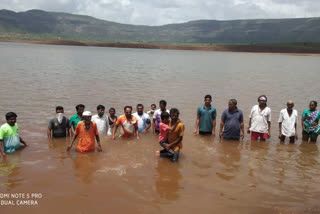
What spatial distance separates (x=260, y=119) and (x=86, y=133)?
481 cm

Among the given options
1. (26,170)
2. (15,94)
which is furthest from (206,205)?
(15,94)

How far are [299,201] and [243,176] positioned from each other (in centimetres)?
123

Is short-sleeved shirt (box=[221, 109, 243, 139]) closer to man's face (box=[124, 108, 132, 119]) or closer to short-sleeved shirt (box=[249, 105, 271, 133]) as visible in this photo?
short-sleeved shirt (box=[249, 105, 271, 133])

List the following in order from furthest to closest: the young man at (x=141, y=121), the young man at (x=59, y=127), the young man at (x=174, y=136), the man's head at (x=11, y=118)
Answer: the young man at (x=141, y=121) → the young man at (x=59, y=127) → the man's head at (x=11, y=118) → the young man at (x=174, y=136)

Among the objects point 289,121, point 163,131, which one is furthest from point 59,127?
point 289,121

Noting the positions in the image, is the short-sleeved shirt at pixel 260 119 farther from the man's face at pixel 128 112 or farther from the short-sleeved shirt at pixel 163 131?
the man's face at pixel 128 112

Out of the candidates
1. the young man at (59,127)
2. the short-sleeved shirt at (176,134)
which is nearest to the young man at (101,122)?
the young man at (59,127)

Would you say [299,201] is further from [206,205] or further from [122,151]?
[122,151]

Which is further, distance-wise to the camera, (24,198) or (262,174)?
(262,174)

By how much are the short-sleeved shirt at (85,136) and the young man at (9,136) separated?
1.55 m

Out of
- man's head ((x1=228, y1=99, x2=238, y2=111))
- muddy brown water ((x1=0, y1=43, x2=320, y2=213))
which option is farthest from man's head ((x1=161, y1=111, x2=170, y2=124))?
man's head ((x1=228, y1=99, x2=238, y2=111))

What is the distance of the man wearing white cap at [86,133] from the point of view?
21.5 ft

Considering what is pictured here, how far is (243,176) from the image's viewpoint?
598cm

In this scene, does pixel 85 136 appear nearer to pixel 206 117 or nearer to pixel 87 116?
pixel 87 116
